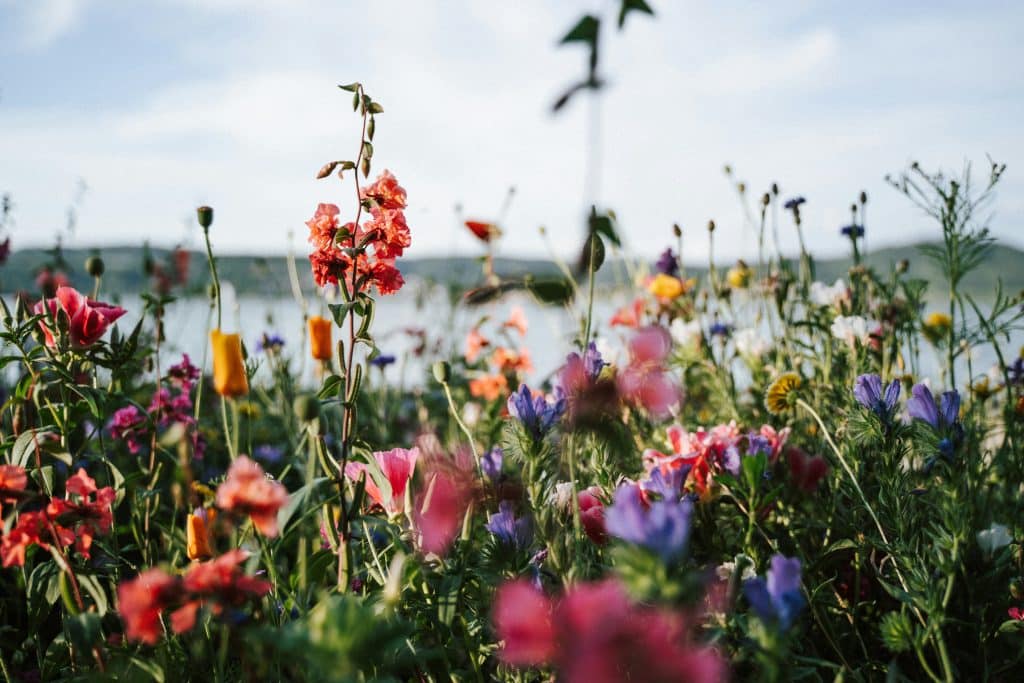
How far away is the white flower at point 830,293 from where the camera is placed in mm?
2043

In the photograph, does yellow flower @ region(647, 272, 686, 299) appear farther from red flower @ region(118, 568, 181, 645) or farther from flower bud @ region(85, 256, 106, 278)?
red flower @ region(118, 568, 181, 645)

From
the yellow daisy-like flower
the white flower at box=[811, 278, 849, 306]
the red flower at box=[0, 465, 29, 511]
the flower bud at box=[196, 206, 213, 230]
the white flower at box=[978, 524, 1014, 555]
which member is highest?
the flower bud at box=[196, 206, 213, 230]

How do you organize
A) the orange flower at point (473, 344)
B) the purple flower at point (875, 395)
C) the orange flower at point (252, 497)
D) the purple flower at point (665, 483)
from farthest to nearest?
the orange flower at point (473, 344) → the purple flower at point (875, 395) → the purple flower at point (665, 483) → the orange flower at point (252, 497)

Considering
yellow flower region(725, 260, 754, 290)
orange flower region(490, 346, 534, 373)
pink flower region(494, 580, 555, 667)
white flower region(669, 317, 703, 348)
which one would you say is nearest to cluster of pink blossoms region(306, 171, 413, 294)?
pink flower region(494, 580, 555, 667)

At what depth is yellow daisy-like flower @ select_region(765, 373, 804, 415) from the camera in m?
1.62

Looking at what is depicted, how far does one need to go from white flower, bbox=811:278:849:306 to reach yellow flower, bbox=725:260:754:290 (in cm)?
47

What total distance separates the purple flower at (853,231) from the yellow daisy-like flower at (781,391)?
813 mm

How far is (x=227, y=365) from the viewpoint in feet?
2.94

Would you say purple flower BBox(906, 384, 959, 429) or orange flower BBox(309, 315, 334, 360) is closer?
purple flower BBox(906, 384, 959, 429)

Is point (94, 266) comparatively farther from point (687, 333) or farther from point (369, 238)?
point (687, 333)

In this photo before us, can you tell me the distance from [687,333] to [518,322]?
69 cm

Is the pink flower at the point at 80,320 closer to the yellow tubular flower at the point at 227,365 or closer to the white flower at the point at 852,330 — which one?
the yellow tubular flower at the point at 227,365

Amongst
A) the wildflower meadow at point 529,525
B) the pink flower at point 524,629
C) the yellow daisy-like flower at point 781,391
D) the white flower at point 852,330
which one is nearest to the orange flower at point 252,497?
the wildflower meadow at point 529,525

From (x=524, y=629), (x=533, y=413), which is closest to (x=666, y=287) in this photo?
(x=533, y=413)
